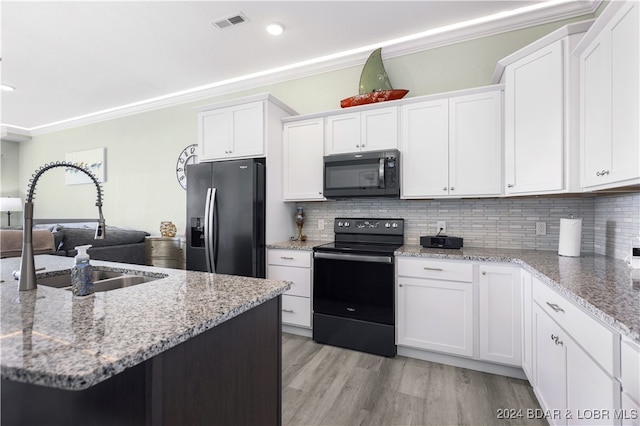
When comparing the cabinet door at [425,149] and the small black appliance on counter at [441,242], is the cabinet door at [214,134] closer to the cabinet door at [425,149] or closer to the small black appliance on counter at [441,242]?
the cabinet door at [425,149]

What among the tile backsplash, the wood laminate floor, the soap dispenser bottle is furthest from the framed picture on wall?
the soap dispenser bottle

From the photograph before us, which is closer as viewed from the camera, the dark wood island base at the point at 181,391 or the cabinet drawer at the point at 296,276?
the dark wood island base at the point at 181,391

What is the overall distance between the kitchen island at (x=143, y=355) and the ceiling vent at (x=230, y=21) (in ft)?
7.88

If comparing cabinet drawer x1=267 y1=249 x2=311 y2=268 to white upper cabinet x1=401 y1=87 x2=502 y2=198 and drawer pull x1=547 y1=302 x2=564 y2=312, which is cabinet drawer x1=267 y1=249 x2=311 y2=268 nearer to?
white upper cabinet x1=401 y1=87 x2=502 y2=198

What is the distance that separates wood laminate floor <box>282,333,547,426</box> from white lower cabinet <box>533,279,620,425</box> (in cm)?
32

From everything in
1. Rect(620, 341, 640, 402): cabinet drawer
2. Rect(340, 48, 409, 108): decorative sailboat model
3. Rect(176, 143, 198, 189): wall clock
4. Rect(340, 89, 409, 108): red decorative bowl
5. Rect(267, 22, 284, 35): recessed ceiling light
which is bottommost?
Rect(620, 341, 640, 402): cabinet drawer

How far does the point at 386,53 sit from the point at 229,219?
7.55 ft

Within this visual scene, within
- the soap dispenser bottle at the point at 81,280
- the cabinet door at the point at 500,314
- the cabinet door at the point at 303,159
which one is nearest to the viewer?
the soap dispenser bottle at the point at 81,280

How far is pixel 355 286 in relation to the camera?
2.53 metres

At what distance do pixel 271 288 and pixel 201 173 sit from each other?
222cm

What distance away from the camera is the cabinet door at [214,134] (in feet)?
10.4

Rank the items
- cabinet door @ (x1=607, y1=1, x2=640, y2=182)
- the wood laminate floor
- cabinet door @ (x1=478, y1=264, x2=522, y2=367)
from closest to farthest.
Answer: cabinet door @ (x1=607, y1=1, x2=640, y2=182)
the wood laminate floor
cabinet door @ (x1=478, y1=264, x2=522, y2=367)

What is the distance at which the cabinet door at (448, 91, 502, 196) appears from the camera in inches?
93.9

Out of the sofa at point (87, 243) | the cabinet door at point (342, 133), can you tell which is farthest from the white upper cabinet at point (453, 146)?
the sofa at point (87, 243)
